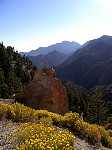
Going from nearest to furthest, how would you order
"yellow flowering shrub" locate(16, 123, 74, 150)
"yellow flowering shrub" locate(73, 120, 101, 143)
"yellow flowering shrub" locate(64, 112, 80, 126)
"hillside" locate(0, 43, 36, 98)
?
"yellow flowering shrub" locate(16, 123, 74, 150)
"yellow flowering shrub" locate(73, 120, 101, 143)
"yellow flowering shrub" locate(64, 112, 80, 126)
"hillside" locate(0, 43, 36, 98)

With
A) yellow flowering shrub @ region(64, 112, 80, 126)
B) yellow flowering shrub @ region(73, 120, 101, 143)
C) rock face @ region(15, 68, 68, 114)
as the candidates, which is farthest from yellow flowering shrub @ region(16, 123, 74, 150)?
rock face @ region(15, 68, 68, 114)

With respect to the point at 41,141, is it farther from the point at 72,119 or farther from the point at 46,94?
the point at 46,94

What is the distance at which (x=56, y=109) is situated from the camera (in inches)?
1431

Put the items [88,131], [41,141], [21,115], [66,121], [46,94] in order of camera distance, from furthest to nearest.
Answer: [46,94]
[66,121]
[21,115]
[88,131]
[41,141]

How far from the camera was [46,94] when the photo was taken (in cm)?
3722

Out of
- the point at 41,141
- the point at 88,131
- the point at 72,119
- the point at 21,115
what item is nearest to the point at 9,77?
the point at 21,115

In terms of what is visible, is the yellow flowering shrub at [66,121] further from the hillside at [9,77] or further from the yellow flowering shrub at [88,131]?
the hillside at [9,77]

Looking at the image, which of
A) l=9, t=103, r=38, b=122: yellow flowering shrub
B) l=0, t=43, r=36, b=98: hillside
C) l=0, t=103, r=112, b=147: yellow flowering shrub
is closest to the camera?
l=0, t=103, r=112, b=147: yellow flowering shrub

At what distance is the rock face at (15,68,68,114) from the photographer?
36.8m

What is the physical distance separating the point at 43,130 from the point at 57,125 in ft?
13.9

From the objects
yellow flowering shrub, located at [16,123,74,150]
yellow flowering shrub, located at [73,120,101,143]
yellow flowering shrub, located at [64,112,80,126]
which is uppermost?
yellow flowering shrub, located at [16,123,74,150]

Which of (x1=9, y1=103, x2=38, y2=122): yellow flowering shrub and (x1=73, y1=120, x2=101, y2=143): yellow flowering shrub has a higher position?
(x1=9, y1=103, x2=38, y2=122): yellow flowering shrub

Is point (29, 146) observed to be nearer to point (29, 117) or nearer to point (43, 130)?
point (43, 130)

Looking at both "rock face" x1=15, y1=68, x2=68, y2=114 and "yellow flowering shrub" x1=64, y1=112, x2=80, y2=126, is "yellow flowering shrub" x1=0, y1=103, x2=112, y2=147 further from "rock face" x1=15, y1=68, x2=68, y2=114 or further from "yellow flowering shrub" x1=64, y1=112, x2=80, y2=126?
"rock face" x1=15, y1=68, x2=68, y2=114
